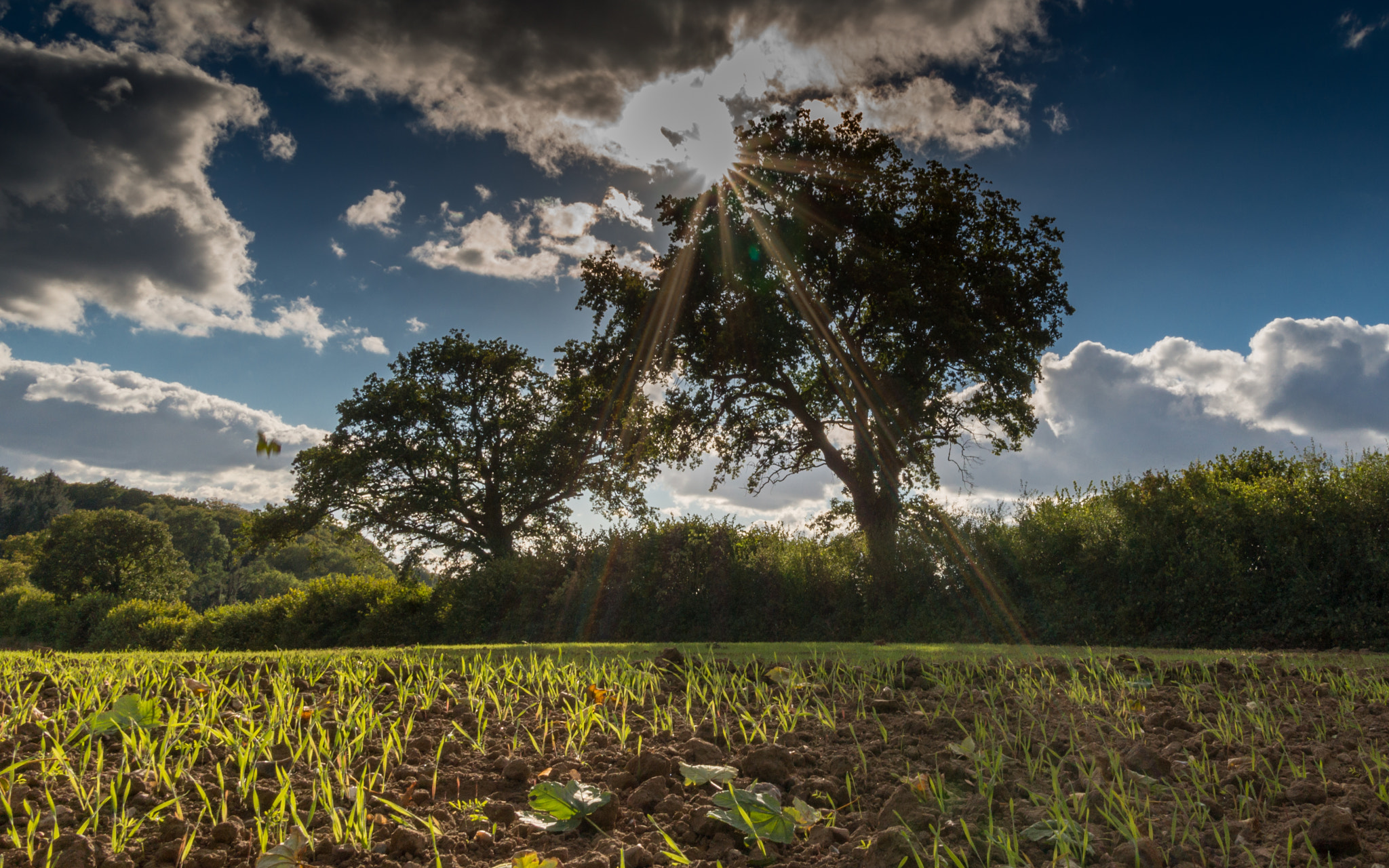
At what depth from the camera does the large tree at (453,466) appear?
2458 cm

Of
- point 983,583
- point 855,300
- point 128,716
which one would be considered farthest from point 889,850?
point 855,300

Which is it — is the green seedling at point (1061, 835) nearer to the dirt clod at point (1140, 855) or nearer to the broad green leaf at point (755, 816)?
the dirt clod at point (1140, 855)

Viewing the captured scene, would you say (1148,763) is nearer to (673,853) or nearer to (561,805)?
(673,853)

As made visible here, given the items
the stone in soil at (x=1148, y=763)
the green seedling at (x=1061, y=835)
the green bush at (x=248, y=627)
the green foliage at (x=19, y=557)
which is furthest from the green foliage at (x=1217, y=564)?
the green foliage at (x=19, y=557)

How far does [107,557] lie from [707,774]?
3948cm

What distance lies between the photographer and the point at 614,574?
50.8ft

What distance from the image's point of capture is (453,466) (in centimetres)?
2550

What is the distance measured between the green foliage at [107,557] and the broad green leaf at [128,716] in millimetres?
34693

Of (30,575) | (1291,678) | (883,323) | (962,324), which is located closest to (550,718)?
(1291,678)

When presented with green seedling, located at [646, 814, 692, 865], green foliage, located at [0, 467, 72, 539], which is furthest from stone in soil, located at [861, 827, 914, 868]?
green foliage, located at [0, 467, 72, 539]

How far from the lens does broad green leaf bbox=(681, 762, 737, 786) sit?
89.7 inches

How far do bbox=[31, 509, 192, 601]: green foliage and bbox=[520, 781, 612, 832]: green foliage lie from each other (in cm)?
3648

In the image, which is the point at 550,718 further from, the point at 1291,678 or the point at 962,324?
the point at 962,324

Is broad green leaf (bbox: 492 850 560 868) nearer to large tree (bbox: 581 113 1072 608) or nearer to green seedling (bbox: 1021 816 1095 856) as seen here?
green seedling (bbox: 1021 816 1095 856)
